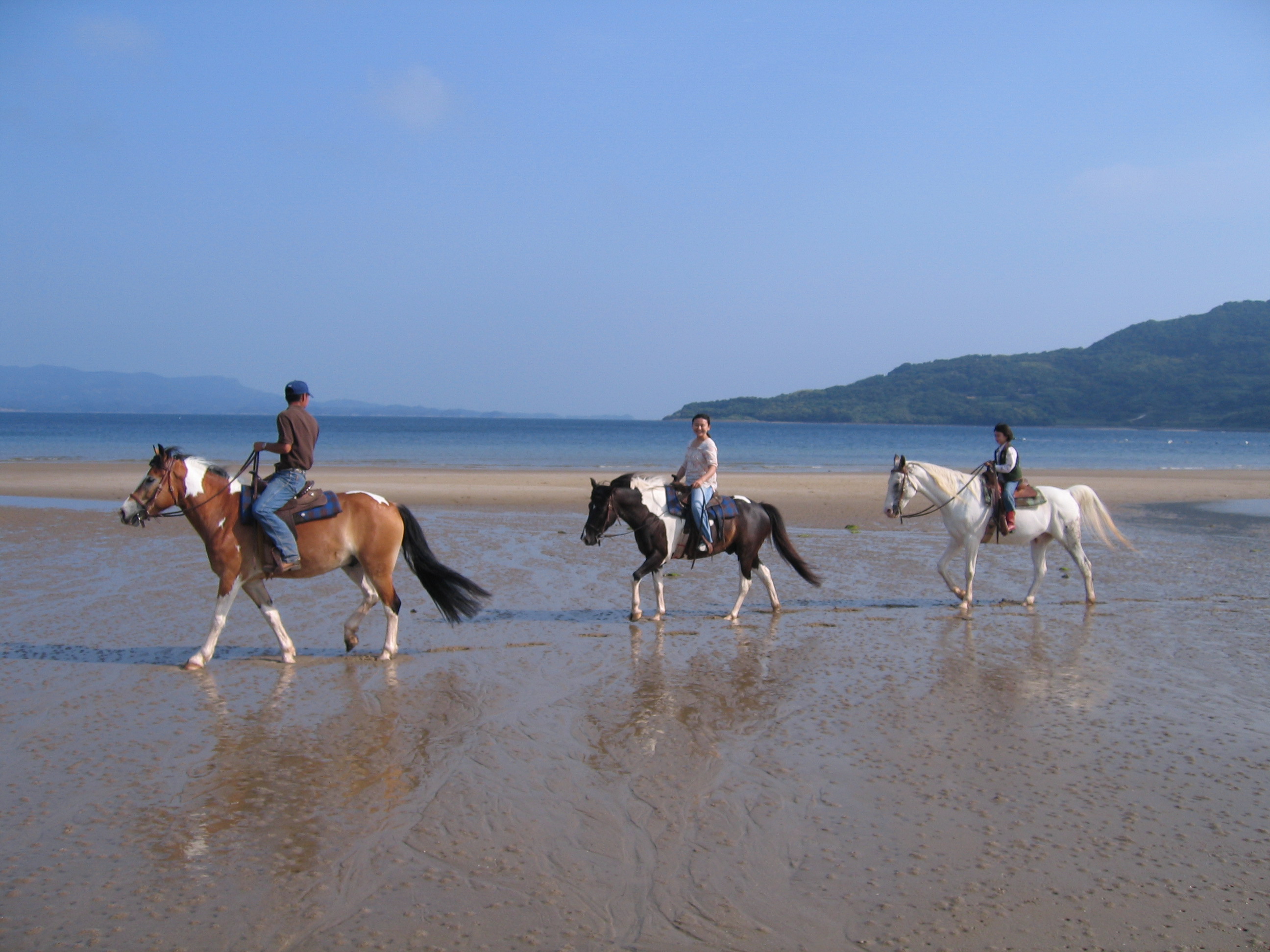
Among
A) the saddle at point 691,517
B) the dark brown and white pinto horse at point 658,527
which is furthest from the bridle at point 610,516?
the saddle at point 691,517

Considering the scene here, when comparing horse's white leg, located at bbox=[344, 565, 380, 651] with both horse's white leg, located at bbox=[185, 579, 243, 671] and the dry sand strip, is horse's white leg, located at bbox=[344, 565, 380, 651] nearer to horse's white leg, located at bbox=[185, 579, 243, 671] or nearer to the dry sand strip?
horse's white leg, located at bbox=[185, 579, 243, 671]

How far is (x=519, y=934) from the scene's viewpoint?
3.73 m

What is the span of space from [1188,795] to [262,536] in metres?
7.37

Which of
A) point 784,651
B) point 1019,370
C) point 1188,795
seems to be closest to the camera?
point 1188,795

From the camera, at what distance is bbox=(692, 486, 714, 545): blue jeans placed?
10.3m

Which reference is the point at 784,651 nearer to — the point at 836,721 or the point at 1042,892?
the point at 836,721

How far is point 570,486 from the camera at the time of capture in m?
29.9

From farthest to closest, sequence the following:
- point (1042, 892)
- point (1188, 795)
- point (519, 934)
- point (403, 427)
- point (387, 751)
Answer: point (403, 427)
point (387, 751)
point (1188, 795)
point (1042, 892)
point (519, 934)

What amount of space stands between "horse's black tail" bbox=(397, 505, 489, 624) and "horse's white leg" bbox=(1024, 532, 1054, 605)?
6777mm

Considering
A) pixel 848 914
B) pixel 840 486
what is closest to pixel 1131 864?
pixel 848 914

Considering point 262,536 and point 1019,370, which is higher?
point 1019,370

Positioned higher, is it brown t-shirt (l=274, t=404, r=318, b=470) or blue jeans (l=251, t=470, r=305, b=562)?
brown t-shirt (l=274, t=404, r=318, b=470)

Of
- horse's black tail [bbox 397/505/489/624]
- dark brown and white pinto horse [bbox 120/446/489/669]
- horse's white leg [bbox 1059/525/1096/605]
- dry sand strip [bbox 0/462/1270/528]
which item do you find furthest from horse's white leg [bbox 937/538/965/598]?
dry sand strip [bbox 0/462/1270/528]

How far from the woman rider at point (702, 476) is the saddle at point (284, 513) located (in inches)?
155
